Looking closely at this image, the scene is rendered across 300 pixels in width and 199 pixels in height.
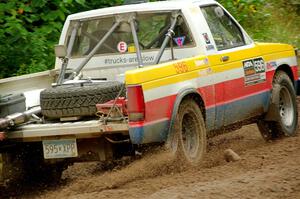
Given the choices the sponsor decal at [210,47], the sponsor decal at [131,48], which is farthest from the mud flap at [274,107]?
the sponsor decal at [131,48]

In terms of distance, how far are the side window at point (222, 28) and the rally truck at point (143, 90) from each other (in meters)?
0.01

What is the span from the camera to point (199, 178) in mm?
7160

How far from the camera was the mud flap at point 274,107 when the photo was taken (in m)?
9.55

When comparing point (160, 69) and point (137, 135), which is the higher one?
point (160, 69)

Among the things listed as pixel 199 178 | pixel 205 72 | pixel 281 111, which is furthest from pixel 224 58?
pixel 199 178

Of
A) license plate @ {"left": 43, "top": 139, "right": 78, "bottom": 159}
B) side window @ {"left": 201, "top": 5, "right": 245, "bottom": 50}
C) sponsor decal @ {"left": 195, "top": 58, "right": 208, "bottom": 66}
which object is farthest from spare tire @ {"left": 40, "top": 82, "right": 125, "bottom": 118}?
side window @ {"left": 201, "top": 5, "right": 245, "bottom": 50}

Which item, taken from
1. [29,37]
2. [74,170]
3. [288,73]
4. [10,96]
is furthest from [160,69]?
[29,37]

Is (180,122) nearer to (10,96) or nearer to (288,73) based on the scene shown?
(10,96)

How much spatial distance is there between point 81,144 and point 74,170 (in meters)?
1.64

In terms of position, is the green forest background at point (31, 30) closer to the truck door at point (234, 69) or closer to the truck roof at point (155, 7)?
the truck roof at point (155, 7)

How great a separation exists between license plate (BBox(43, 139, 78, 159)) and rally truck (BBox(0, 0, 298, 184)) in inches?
0.4

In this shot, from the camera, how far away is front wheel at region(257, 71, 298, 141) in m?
9.62

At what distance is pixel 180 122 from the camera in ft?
25.4

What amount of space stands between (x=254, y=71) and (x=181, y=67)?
5.34 feet
